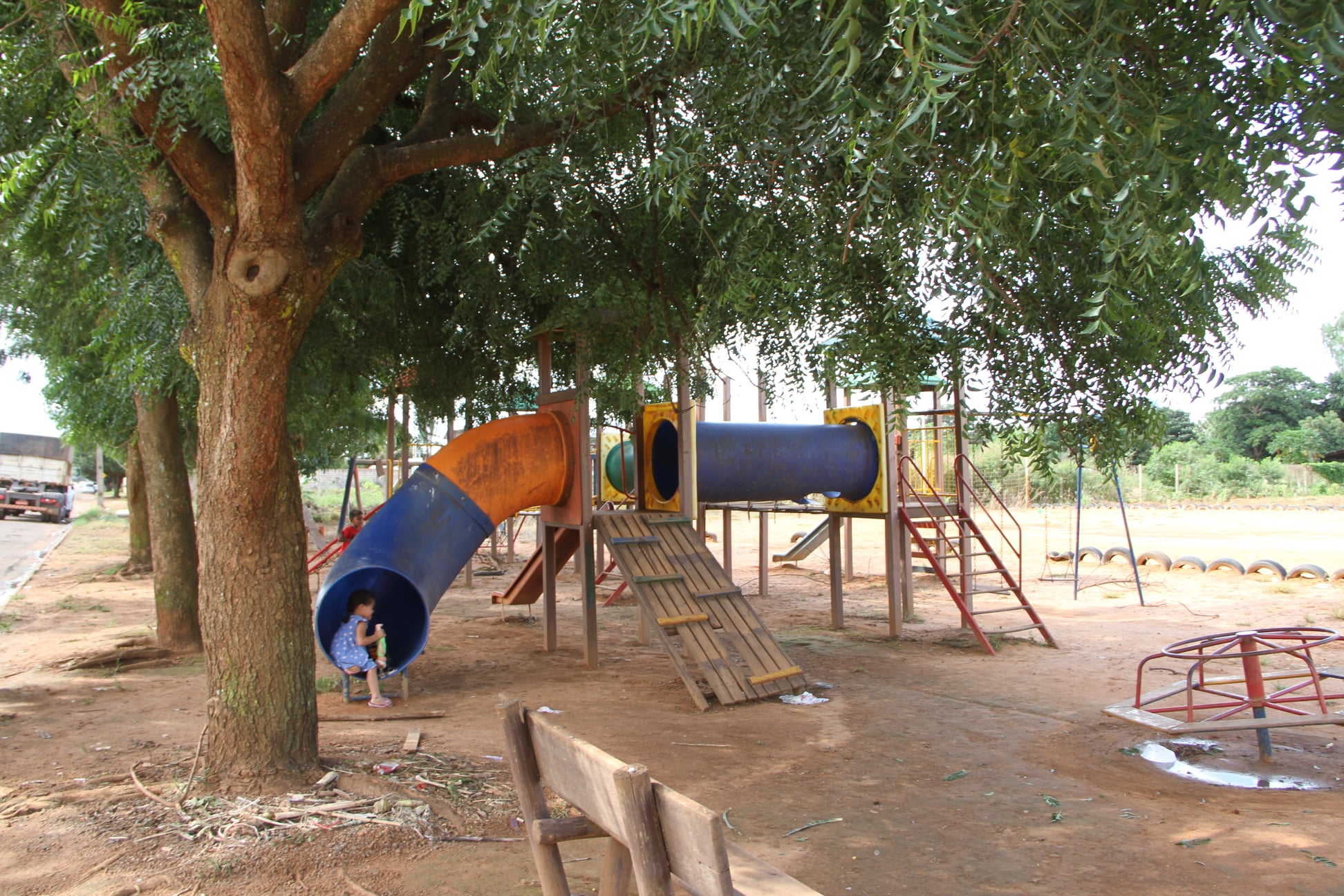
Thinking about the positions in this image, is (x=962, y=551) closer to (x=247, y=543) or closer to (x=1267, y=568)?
(x=1267, y=568)

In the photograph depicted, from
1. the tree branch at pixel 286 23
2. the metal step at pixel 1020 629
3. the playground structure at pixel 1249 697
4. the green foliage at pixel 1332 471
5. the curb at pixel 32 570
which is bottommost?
the metal step at pixel 1020 629

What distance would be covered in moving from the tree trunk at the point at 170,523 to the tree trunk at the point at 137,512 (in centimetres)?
437

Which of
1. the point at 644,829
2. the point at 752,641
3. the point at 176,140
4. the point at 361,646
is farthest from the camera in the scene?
the point at 752,641

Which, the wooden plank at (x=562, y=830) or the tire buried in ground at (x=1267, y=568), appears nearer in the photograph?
the wooden plank at (x=562, y=830)

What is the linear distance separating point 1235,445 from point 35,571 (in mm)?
54507

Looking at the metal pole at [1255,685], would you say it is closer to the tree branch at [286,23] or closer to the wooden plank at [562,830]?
the wooden plank at [562,830]

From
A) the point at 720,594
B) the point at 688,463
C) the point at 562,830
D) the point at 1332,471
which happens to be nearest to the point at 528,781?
A: the point at 562,830

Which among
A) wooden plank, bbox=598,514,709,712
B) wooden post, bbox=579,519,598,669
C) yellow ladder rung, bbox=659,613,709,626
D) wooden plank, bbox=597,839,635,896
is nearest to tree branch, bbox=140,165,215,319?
wooden plank, bbox=597,839,635,896

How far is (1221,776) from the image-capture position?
5.68 m

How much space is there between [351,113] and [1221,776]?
6.59 m

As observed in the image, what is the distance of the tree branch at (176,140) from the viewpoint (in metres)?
4.57

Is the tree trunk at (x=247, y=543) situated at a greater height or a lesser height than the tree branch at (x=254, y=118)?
lesser

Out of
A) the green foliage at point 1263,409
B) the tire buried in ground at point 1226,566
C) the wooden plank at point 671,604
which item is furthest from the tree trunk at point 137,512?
the green foliage at point 1263,409

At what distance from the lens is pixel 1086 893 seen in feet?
12.9
